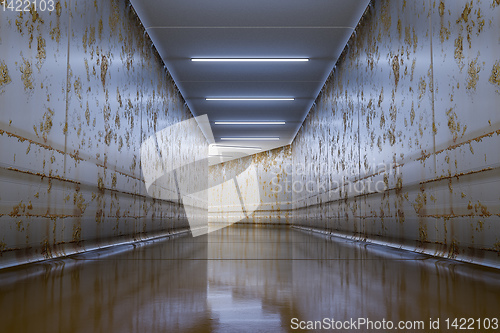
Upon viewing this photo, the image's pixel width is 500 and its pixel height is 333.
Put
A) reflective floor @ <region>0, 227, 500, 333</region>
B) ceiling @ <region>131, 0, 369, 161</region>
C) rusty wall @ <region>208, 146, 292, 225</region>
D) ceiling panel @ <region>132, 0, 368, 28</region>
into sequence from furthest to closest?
rusty wall @ <region>208, 146, 292, 225</region>, ceiling @ <region>131, 0, 369, 161</region>, ceiling panel @ <region>132, 0, 368, 28</region>, reflective floor @ <region>0, 227, 500, 333</region>

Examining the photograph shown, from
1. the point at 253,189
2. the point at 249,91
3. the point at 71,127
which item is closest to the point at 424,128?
the point at 71,127

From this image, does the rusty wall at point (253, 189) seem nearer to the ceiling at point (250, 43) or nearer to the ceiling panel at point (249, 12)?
the ceiling at point (250, 43)

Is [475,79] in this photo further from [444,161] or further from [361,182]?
[361,182]

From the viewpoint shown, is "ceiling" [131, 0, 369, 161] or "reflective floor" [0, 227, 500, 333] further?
"ceiling" [131, 0, 369, 161]

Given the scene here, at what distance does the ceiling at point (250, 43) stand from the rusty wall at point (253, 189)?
645 cm

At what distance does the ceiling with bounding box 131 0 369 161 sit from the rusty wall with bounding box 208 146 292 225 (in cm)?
645

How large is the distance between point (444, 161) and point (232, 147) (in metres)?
13.1

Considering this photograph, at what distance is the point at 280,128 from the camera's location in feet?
45.0

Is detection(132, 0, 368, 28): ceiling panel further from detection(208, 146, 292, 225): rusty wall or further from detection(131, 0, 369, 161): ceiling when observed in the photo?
detection(208, 146, 292, 225): rusty wall

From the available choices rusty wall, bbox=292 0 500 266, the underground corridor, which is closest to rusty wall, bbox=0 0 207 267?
the underground corridor

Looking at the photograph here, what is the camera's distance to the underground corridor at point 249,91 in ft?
5.88

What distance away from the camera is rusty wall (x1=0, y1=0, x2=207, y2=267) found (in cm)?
308

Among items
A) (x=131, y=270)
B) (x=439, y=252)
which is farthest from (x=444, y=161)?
(x=131, y=270)

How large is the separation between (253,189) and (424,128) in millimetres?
14236
